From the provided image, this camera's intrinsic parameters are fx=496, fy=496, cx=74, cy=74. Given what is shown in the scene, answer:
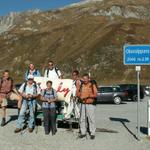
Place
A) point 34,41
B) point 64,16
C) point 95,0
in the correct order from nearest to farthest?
1. point 34,41
2. point 64,16
3. point 95,0

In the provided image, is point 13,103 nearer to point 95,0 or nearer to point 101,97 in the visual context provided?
point 101,97

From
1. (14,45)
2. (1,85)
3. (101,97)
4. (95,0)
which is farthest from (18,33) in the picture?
(1,85)

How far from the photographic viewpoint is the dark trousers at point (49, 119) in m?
16.3

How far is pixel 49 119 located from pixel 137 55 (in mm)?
3639

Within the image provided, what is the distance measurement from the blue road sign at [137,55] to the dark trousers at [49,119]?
9.76 ft

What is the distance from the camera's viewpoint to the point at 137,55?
1573 cm

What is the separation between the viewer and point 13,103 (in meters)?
30.5

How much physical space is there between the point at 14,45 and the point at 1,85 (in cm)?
11669

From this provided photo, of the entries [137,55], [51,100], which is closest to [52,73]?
[51,100]

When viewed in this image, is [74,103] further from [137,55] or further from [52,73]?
[137,55]

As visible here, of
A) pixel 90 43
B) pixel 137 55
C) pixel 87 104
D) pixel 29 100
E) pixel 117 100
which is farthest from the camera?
pixel 90 43

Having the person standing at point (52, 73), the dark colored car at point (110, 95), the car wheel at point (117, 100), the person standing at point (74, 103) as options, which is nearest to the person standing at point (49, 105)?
the person standing at point (74, 103)

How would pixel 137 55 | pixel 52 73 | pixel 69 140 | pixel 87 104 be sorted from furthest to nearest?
pixel 52 73 → pixel 137 55 → pixel 87 104 → pixel 69 140

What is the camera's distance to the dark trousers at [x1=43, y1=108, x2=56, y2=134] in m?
16.3
